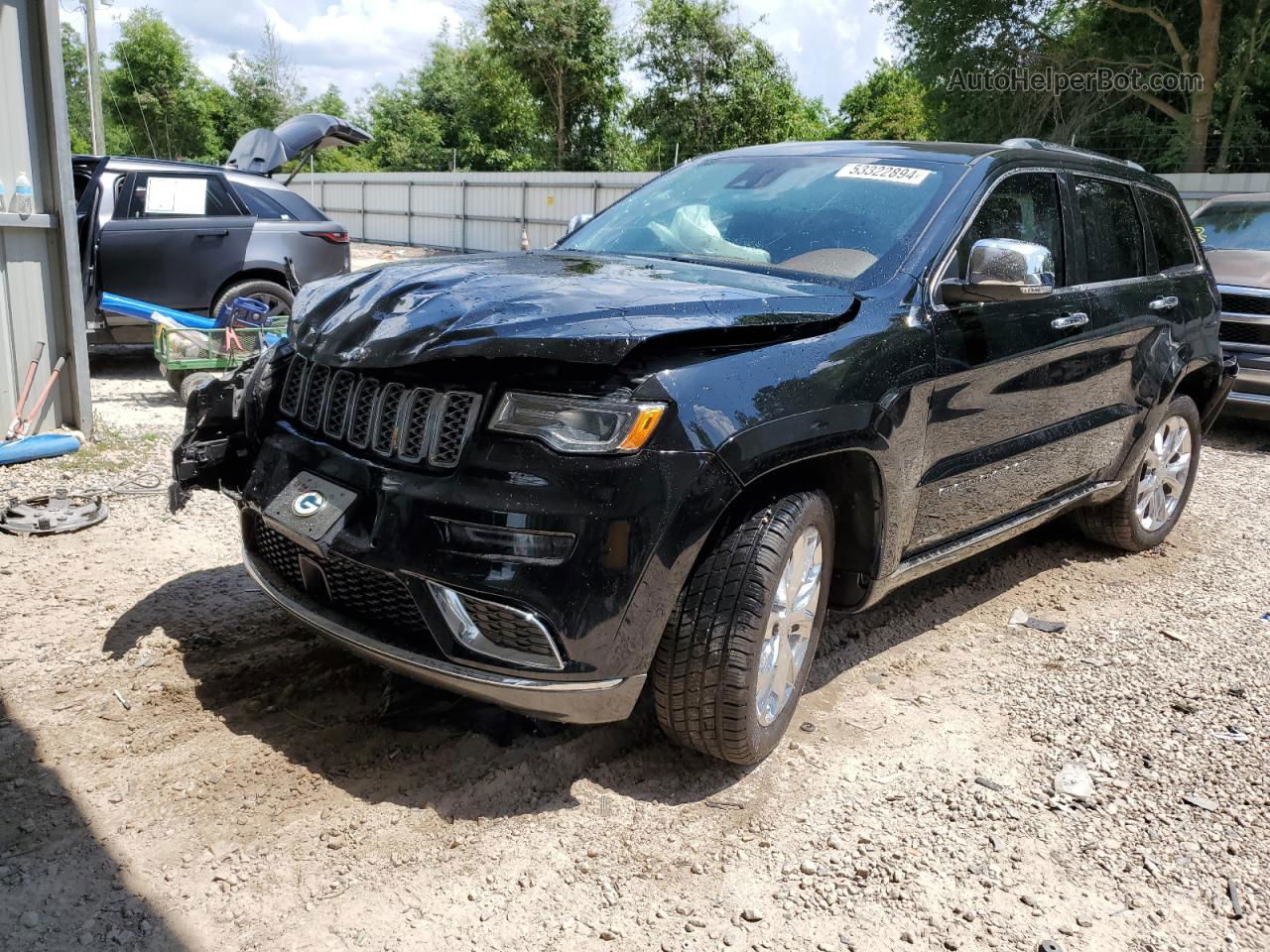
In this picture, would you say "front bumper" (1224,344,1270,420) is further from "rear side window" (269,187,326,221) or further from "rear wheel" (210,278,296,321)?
"rear side window" (269,187,326,221)

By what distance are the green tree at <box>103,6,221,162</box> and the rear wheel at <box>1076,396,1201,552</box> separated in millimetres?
56753

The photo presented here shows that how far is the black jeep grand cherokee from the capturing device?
2598 mm

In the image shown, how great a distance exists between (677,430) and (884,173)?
1.87 meters

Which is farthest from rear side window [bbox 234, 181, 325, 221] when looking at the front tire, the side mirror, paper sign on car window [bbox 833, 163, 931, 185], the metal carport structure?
the front tire

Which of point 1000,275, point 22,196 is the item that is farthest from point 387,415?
point 22,196

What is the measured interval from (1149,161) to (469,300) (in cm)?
2416

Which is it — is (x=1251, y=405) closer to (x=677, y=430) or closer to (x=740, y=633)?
(x=740, y=633)

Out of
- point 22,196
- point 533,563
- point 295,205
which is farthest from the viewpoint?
point 295,205

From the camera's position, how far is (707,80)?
123 feet

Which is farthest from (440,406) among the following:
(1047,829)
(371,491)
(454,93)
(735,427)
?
(454,93)

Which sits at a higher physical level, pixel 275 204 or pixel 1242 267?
pixel 275 204

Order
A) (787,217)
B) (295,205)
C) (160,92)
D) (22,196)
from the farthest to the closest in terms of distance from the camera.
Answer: (160,92) < (295,205) < (22,196) < (787,217)

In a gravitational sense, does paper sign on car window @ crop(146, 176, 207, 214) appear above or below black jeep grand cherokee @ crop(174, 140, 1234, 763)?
above

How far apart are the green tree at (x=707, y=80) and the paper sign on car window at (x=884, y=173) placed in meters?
33.8
